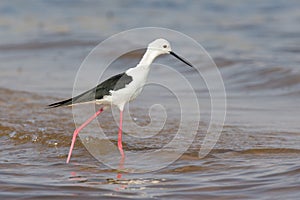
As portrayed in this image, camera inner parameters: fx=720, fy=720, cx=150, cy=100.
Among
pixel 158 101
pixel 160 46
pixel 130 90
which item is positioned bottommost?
pixel 130 90

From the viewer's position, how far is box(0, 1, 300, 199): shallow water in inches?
239

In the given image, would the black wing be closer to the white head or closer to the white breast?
the white breast

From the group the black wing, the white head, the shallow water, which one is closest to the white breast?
the black wing

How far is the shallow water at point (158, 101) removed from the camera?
6.08 m

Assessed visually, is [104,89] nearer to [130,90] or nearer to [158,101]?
[130,90]

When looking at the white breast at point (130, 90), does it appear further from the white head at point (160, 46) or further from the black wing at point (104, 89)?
the white head at point (160, 46)

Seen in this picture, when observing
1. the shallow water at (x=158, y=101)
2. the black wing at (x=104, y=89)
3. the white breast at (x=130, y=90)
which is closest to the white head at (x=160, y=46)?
the white breast at (x=130, y=90)

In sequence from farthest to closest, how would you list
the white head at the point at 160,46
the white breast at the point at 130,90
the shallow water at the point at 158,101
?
1. the white head at the point at 160,46
2. the white breast at the point at 130,90
3. the shallow water at the point at 158,101

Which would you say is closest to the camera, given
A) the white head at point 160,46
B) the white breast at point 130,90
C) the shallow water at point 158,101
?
the shallow water at point 158,101

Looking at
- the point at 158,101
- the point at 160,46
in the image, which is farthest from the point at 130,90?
the point at 158,101

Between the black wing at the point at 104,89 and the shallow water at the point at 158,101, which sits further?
the black wing at the point at 104,89

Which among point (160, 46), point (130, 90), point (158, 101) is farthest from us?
point (158, 101)

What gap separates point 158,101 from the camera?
31.6 feet

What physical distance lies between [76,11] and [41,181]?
38.9ft
